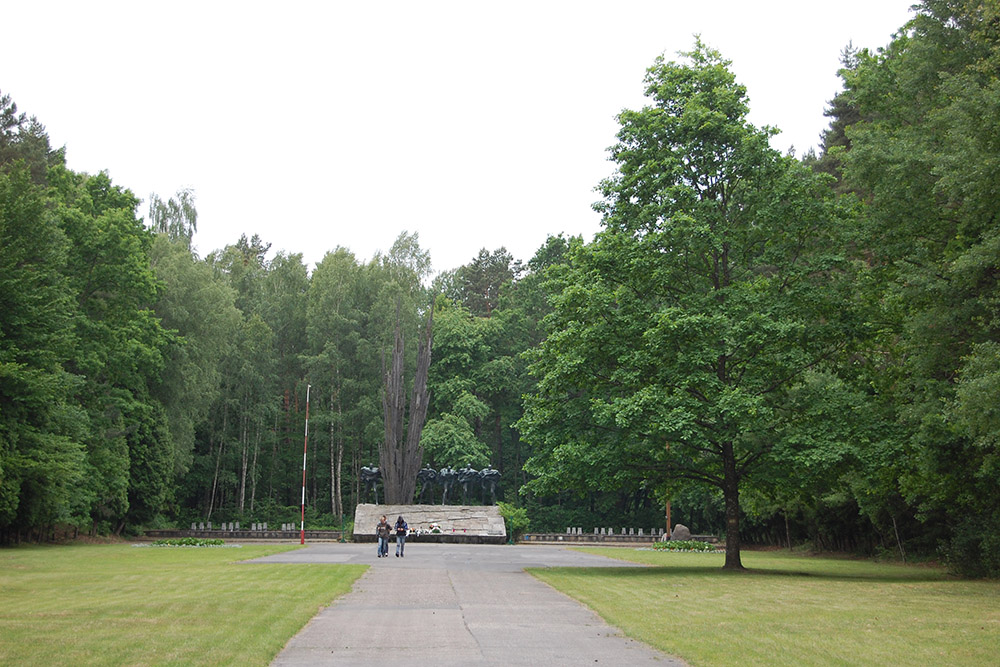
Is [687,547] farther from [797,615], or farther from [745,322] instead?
[797,615]

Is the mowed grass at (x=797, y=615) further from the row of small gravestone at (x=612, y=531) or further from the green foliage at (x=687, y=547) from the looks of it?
the row of small gravestone at (x=612, y=531)

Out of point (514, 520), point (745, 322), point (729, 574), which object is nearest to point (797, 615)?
point (729, 574)

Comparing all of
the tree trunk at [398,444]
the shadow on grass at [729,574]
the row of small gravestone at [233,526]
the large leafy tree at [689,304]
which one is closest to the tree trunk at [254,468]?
the row of small gravestone at [233,526]

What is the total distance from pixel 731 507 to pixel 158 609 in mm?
16760

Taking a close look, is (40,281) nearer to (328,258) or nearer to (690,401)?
(690,401)

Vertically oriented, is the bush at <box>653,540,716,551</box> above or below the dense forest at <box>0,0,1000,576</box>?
below

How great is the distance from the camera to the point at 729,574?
23.0 metres

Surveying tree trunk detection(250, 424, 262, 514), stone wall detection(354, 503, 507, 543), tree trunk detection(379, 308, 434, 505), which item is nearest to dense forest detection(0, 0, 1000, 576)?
stone wall detection(354, 503, 507, 543)

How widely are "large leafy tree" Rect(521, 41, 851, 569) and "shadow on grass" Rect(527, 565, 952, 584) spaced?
1.22 m

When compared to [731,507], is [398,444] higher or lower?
higher

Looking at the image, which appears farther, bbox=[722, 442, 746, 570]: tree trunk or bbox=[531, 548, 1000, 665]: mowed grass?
bbox=[722, 442, 746, 570]: tree trunk

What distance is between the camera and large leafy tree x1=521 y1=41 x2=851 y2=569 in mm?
23797

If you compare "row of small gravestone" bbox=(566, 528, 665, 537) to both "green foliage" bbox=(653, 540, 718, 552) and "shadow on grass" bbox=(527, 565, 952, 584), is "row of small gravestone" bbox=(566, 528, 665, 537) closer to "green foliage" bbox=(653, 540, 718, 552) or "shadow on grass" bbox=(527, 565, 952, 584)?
"green foliage" bbox=(653, 540, 718, 552)

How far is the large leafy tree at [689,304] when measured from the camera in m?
23.8
